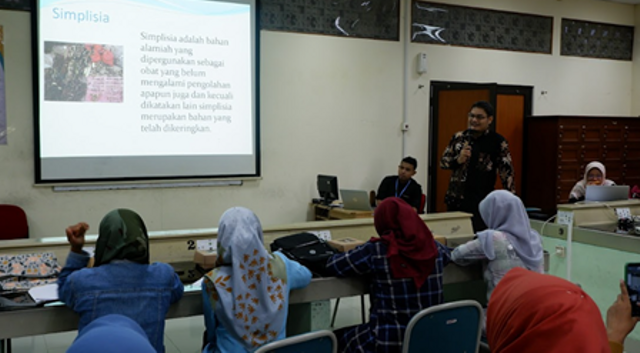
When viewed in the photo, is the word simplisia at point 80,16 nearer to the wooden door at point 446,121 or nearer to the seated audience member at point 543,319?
the wooden door at point 446,121

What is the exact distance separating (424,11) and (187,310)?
5581 millimetres

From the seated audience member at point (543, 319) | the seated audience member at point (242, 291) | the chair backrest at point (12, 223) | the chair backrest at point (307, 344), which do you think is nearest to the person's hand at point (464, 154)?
the seated audience member at point (242, 291)

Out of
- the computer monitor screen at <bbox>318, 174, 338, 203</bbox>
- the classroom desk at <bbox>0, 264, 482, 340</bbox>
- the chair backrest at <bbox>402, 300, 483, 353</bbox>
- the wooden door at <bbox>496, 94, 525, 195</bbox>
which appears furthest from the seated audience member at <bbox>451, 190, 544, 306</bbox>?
the wooden door at <bbox>496, 94, 525, 195</bbox>

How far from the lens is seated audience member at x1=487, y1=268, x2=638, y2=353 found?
0.98 m

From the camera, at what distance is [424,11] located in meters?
6.82

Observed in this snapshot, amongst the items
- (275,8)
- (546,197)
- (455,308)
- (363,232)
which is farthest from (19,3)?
(546,197)

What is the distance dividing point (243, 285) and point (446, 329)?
0.78 meters

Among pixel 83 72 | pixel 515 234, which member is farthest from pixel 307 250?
pixel 83 72

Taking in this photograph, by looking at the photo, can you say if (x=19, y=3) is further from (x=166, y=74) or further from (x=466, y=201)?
(x=466, y=201)

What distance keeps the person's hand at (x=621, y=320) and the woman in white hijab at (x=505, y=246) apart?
1.24 m

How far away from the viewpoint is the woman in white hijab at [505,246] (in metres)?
2.61

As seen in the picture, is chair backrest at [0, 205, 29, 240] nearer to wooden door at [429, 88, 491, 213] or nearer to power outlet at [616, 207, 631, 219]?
wooden door at [429, 88, 491, 213]

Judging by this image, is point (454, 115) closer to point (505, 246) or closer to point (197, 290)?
point (505, 246)

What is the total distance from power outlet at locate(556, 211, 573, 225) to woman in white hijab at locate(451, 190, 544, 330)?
140 centimetres
